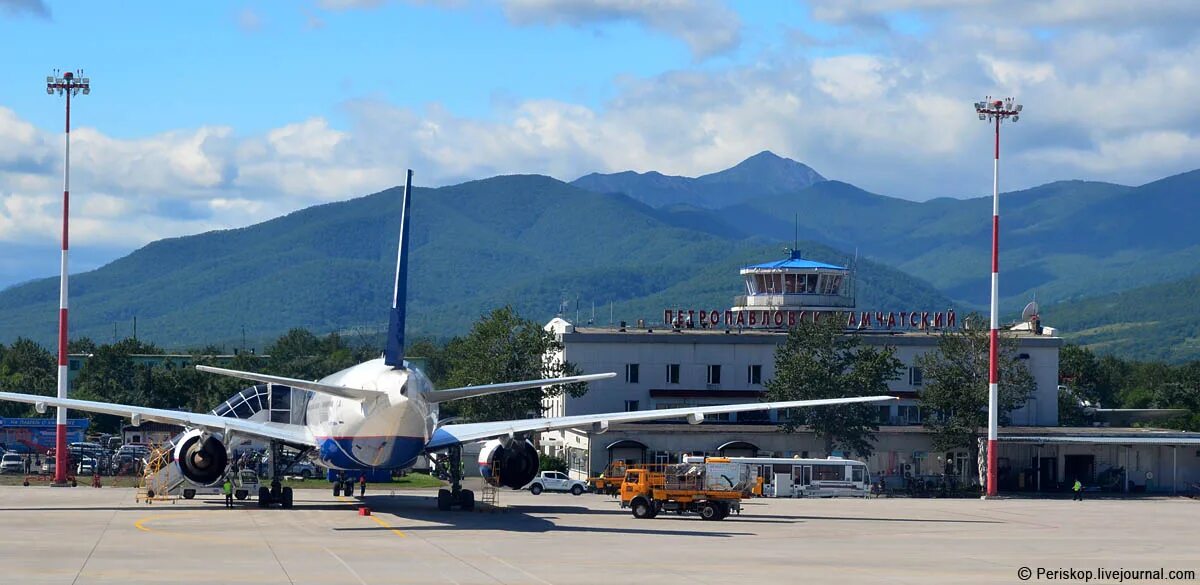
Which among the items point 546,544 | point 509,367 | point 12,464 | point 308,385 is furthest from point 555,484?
point 546,544

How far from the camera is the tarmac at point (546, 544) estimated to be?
1310 inches

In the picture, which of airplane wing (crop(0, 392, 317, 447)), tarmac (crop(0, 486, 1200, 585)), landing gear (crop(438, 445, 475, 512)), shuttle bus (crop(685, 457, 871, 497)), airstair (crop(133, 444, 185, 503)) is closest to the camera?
tarmac (crop(0, 486, 1200, 585))

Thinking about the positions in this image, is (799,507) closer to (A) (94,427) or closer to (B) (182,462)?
(B) (182,462)

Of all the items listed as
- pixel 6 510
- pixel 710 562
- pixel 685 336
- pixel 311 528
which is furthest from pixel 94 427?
pixel 710 562

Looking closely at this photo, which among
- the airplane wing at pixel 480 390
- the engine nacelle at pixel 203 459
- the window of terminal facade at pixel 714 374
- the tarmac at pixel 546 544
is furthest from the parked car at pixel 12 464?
the airplane wing at pixel 480 390

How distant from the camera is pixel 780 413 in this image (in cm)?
9775

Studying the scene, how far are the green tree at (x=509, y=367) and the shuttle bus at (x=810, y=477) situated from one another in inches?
813

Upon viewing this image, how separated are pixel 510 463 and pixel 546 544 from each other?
42.3 ft

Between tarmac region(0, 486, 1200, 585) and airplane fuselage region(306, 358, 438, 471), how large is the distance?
2029mm

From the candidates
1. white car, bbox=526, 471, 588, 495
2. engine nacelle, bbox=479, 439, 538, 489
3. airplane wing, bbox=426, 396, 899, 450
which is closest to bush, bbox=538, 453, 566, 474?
white car, bbox=526, 471, 588, 495

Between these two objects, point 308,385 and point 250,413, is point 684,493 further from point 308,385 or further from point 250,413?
point 250,413

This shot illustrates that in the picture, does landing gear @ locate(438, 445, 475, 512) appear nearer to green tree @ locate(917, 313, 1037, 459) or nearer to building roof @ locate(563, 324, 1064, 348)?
green tree @ locate(917, 313, 1037, 459)

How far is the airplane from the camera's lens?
45781 millimetres

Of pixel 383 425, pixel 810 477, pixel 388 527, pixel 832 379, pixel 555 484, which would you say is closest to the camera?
pixel 388 527
